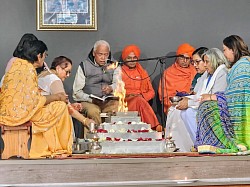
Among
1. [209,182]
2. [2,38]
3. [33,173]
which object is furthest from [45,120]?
[2,38]

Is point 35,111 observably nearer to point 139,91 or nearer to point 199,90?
point 199,90

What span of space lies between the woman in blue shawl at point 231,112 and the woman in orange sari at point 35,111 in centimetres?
139

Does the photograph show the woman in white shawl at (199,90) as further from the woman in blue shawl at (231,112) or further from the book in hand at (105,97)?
the book in hand at (105,97)

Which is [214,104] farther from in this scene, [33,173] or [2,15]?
[2,15]

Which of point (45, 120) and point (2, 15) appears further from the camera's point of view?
point (2, 15)

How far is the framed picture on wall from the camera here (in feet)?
28.1

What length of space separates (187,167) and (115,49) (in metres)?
4.05

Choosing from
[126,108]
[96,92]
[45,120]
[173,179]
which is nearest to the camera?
[173,179]

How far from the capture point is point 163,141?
242 inches

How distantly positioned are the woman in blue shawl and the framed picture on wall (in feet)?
9.67

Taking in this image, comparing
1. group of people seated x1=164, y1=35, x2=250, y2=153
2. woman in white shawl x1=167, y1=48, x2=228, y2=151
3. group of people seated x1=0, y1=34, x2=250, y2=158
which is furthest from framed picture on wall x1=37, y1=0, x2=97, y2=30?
group of people seated x1=164, y1=35, x2=250, y2=153

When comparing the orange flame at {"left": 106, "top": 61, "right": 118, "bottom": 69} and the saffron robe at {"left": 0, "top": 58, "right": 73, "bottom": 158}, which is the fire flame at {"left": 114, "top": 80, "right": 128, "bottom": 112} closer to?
the orange flame at {"left": 106, "top": 61, "right": 118, "bottom": 69}

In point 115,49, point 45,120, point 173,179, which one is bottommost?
point 173,179

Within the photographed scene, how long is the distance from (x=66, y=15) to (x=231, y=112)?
3505 mm
